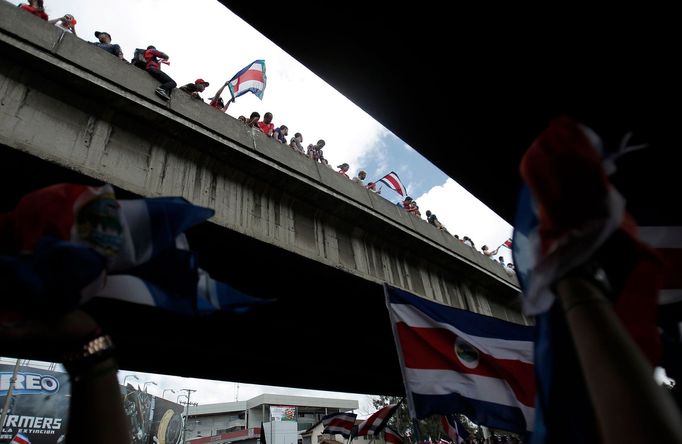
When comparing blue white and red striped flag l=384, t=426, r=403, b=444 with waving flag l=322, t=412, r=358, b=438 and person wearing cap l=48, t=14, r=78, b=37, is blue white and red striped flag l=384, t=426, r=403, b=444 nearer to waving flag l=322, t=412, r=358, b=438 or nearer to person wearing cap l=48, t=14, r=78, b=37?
waving flag l=322, t=412, r=358, b=438

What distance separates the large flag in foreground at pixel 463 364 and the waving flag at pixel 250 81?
21.4 feet

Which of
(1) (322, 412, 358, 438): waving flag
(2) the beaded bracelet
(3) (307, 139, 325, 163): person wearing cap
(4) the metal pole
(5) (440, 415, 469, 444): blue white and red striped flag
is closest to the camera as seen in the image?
(2) the beaded bracelet

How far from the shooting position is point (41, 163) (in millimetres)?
4645

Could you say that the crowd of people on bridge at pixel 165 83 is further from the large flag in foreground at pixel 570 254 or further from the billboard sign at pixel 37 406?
the billboard sign at pixel 37 406

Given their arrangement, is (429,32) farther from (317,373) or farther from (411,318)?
(317,373)

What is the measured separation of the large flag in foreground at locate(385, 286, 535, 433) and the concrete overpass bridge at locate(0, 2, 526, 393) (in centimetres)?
197

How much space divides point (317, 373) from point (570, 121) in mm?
12872

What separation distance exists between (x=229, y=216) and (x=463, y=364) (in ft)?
14.1

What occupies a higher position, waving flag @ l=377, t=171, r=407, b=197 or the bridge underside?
waving flag @ l=377, t=171, r=407, b=197

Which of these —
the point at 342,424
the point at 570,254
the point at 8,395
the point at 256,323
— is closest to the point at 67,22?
the point at 256,323

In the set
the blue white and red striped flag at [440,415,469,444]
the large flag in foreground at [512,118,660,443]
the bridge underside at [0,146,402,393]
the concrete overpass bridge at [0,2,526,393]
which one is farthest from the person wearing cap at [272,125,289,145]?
the blue white and red striped flag at [440,415,469,444]

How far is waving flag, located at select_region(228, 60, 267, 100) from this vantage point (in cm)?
959

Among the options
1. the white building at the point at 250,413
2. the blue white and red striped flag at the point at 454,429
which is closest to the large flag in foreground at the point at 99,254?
the blue white and red striped flag at the point at 454,429

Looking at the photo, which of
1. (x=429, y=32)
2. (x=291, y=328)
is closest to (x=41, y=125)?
(x=429, y=32)
